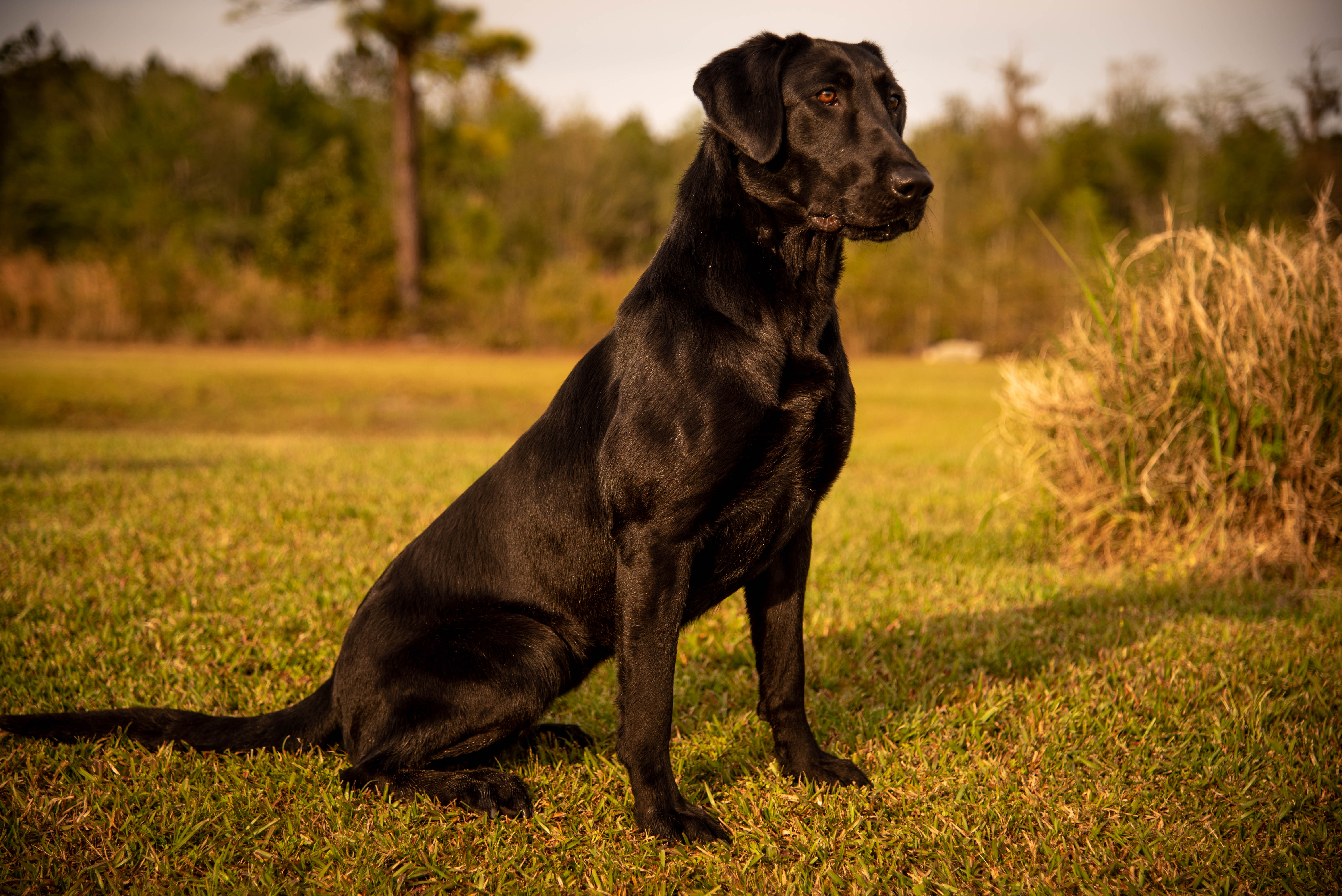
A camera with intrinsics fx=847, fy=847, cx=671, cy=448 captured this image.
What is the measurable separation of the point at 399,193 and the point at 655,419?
2440 centimetres

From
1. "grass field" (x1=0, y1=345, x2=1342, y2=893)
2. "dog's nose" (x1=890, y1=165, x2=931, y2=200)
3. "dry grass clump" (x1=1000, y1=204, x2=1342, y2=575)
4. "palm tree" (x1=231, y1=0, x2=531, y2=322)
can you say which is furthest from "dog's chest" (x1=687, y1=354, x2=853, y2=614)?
"palm tree" (x1=231, y1=0, x2=531, y2=322)

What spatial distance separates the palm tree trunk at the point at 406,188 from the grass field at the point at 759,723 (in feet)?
58.9

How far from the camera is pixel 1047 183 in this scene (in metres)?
42.5

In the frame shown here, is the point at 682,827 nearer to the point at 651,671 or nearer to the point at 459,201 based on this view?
the point at 651,671

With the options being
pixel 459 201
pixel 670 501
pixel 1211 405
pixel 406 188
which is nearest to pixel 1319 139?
pixel 1211 405

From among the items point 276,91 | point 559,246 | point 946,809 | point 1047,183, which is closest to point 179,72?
point 276,91

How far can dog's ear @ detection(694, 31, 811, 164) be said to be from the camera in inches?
90.0

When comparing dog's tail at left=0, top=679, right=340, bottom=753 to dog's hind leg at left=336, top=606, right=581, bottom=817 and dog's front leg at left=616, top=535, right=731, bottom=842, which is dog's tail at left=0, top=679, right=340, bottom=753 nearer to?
dog's hind leg at left=336, top=606, right=581, bottom=817

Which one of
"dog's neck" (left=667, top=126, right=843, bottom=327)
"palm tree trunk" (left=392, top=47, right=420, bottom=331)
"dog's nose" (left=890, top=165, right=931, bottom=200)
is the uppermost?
"palm tree trunk" (left=392, top=47, right=420, bottom=331)

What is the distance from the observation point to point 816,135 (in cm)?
235

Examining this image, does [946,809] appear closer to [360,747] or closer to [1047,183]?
[360,747]

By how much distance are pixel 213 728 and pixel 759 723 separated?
182 cm

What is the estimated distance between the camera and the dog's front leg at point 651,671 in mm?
2225

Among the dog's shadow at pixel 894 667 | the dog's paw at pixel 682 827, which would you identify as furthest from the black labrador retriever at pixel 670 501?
the dog's shadow at pixel 894 667
